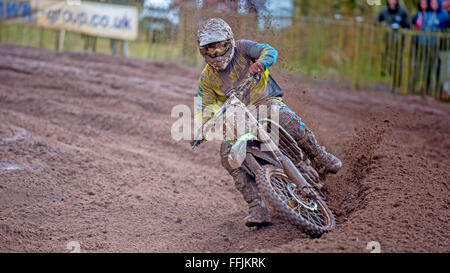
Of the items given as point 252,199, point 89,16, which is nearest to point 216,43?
point 252,199

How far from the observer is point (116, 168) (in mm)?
6805

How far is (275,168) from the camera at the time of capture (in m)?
4.50

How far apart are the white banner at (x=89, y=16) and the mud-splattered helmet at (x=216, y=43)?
1117 cm

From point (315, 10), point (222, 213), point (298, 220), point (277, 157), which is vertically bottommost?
point (222, 213)

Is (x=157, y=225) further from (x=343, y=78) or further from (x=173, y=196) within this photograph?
(x=343, y=78)

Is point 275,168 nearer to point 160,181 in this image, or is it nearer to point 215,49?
point 215,49

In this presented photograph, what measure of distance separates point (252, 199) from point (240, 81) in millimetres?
1210

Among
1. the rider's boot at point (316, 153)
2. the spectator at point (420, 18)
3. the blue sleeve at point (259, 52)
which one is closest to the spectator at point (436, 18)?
the spectator at point (420, 18)

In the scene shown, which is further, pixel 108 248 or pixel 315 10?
pixel 315 10

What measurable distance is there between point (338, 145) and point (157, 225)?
361 centimetres

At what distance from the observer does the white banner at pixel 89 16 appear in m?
15.3

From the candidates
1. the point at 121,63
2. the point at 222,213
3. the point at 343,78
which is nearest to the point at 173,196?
the point at 222,213

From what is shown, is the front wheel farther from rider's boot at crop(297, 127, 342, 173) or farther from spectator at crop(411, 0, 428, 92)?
spectator at crop(411, 0, 428, 92)

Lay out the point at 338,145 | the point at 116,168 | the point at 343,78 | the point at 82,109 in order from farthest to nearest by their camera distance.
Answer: the point at 343,78, the point at 82,109, the point at 338,145, the point at 116,168
